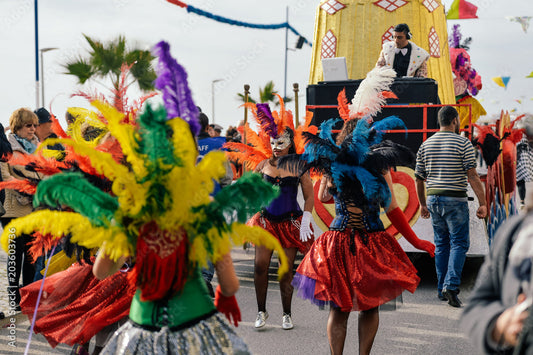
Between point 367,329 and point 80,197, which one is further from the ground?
point 80,197

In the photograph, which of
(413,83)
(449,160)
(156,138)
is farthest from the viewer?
(413,83)

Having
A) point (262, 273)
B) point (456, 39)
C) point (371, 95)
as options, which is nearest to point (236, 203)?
point (371, 95)

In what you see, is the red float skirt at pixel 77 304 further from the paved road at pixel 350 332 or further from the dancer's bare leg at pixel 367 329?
the dancer's bare leg at pixel 367 329

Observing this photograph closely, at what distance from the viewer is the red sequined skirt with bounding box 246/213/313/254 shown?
218 inches

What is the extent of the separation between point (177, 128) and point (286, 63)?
35.6 metres

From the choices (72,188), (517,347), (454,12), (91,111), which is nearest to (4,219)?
(91,111)

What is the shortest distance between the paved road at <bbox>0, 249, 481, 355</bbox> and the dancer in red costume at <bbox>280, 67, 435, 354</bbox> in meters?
0.59

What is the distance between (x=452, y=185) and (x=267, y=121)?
2.14 meters

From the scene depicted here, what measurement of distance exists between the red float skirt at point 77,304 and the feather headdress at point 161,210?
1056 millimetres

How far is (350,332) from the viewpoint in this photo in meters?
5.24

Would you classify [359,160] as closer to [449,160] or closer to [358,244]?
[358,244]

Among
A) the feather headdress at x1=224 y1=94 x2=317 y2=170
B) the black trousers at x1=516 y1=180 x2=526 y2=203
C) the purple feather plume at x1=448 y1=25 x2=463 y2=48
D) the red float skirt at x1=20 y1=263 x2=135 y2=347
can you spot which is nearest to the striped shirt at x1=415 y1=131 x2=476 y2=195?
the feather headdress at x1=224 y1=94 x2=317 y2=170

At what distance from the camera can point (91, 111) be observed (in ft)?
12.9

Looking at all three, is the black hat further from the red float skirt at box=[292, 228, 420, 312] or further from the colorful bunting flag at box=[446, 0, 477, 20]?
the colorful bunting flag at box=[446, 0, 477, 20]
